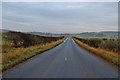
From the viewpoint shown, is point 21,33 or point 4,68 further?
point 21,33

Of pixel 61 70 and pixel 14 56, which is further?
pixel 14 56

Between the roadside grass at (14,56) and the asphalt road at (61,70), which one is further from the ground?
the roadside grass at (14,56)

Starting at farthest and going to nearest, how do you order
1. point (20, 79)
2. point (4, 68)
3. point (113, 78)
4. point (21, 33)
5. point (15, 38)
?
point (21, 33), point (15, 38), point (4, 68), point (113, 78), point (20, 79)

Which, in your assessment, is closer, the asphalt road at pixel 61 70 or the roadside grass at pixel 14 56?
the asphalt road at pixel 61 70

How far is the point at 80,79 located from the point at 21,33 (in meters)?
45.9

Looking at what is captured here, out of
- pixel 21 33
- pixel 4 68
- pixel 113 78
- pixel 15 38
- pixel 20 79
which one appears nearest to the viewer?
pixel 20 79

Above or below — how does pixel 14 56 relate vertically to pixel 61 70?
above

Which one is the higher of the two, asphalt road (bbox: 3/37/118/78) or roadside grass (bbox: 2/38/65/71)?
roadside grass (bbox: 2/38/65/71)

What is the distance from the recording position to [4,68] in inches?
594

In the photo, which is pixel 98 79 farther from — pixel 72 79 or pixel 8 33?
pixel 8 33

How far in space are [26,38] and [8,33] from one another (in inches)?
238

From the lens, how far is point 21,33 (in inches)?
2216

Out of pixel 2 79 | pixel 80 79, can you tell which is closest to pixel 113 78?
pixel 80 79

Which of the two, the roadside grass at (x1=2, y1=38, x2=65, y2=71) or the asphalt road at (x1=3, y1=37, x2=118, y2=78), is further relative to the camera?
the roadside grass at (x1=2, y1=38, x2=65, y2=71)
